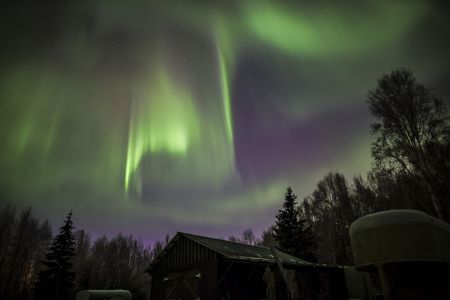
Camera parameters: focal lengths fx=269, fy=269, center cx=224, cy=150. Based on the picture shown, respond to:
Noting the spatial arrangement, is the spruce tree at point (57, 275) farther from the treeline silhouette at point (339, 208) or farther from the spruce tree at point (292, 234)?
the spruce tree at point (292, 234)

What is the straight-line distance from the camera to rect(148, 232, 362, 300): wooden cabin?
1647cm

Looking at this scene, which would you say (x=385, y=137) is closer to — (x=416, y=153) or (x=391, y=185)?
(x=416, y=153)

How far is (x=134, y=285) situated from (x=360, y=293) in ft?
137

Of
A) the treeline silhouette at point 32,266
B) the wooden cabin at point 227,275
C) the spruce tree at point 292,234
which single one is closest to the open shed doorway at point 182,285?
the wooden cabin at point 227,275

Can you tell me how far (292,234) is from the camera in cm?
3638

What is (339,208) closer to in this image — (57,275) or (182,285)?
(182,285)

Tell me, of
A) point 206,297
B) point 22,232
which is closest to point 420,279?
point 206,297

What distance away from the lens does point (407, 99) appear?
19641mm

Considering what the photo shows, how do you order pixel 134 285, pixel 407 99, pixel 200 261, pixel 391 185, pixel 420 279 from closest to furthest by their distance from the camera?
pixel 420 279
pixel 200 261
pixel 407 99
pixel 391 185
pixel 134 285

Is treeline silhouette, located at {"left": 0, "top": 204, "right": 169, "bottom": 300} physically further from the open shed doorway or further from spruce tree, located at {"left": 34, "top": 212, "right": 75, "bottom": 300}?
the open shed doorway

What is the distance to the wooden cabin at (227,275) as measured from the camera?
648 inches

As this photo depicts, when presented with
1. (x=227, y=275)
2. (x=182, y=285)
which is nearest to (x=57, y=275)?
(x=182, y=285)

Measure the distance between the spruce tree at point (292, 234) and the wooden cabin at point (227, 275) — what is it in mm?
12016

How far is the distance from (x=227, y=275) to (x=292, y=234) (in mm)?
21660
